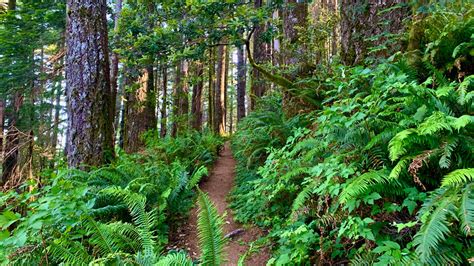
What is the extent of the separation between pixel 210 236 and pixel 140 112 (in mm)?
7239

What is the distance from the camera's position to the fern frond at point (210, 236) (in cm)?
264

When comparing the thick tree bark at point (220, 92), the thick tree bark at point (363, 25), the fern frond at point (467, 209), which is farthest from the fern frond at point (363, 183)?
the thick tree bark at point (220, 92)

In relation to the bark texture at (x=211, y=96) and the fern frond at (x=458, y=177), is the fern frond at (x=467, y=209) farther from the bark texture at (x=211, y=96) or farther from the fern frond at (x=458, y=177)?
the bark texture at (x=211, y=96)

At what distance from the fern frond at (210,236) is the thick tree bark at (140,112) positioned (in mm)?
6745

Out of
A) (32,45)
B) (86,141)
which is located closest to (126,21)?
(86,141)

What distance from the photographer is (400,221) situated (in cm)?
242

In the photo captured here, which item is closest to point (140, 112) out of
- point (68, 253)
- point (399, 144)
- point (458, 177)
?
point (68, 253)

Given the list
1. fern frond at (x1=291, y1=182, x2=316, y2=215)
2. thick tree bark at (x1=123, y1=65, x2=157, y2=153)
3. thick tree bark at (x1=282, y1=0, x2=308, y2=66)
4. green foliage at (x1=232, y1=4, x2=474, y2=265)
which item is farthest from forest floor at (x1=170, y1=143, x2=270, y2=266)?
thick tree bark at (x1=123, y1=65, x2=157, y2=153)

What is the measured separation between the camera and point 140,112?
927 cm

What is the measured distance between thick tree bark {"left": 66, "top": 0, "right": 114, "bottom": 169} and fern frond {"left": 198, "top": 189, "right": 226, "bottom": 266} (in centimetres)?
299

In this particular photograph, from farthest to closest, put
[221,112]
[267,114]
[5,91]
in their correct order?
[221,112], [5,91], [267,114]

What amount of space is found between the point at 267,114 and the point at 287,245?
3.45 metres

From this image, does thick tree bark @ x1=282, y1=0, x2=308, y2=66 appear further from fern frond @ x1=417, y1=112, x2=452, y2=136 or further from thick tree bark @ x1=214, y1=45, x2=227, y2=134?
thick tree bark @ x1=214, y1=45, x2=227, y2=134

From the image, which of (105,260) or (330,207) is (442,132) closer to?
(330,207)
